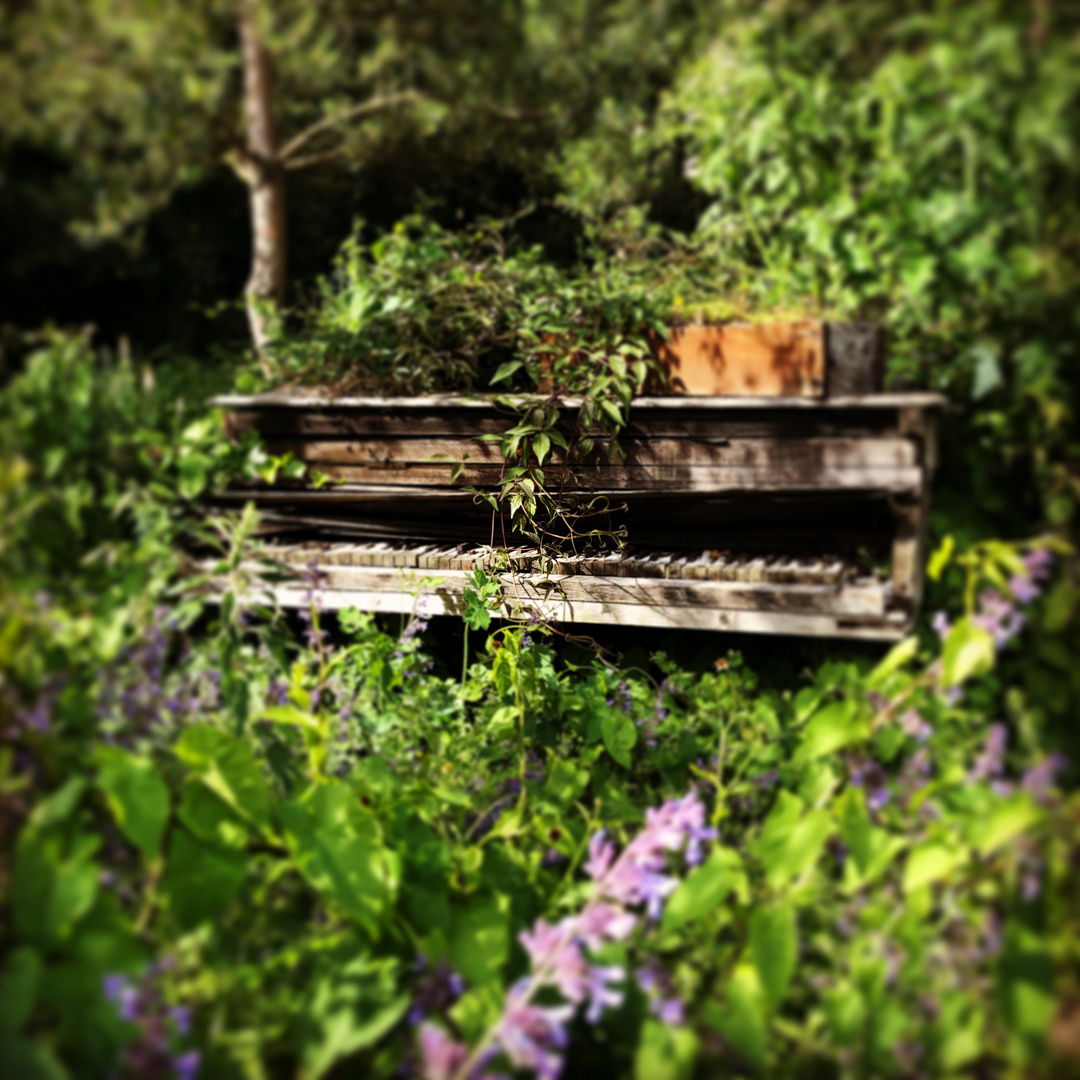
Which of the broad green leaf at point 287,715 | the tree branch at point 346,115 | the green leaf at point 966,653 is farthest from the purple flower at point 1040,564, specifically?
the tree branch at point 346,115

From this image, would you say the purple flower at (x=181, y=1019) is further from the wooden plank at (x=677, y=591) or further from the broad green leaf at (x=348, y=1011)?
the wooden plank at (x=677, y=591)

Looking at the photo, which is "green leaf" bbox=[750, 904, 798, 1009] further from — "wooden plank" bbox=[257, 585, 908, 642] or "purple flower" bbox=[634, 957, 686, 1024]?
"wooden plank" bbox=[257, 585, 908, 642]

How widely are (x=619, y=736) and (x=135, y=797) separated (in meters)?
1.14

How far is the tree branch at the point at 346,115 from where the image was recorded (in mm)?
5227

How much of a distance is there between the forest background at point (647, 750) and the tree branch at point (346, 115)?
2344mm

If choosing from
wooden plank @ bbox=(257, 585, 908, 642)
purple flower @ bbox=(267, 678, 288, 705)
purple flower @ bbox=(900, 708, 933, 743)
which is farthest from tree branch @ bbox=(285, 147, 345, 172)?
purple flower @ bbox=(900, 708, 933, 743)

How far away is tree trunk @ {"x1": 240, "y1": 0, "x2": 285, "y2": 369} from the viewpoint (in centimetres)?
471

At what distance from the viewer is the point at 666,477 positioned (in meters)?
2.62

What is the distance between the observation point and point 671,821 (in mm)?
1730

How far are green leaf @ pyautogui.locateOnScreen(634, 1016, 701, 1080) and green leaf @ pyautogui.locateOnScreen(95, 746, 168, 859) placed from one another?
2.89 feet

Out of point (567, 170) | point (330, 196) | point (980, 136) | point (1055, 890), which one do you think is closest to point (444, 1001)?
point (1055, 890)

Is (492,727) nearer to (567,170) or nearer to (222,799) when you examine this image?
(222,799)

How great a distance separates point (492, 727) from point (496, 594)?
44 cm

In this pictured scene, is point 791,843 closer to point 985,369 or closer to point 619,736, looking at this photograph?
point 619,736
